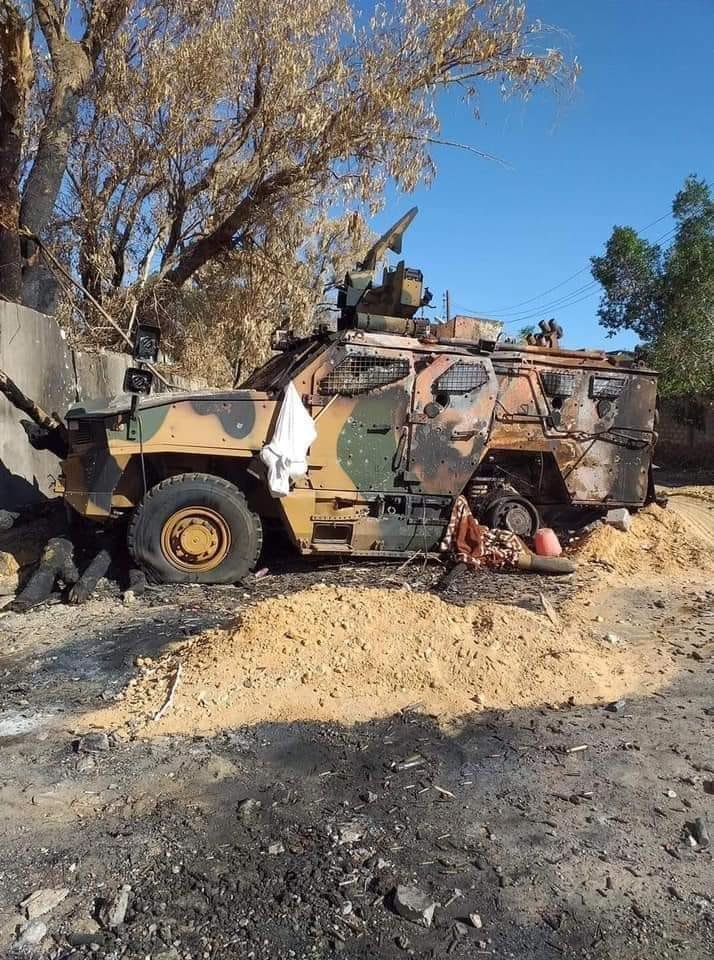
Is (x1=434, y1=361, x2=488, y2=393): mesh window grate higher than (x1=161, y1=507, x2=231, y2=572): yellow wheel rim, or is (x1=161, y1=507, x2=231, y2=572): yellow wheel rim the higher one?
(x1=434, y1=361, x2=488, y2=393): mesh window grate

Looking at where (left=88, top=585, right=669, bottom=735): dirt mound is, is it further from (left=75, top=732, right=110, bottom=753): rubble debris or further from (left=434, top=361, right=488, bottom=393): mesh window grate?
(left=434, top=361, right=488, bottom=393): mesh window grate

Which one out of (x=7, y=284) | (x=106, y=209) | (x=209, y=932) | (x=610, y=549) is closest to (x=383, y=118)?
(x=106, y=209)

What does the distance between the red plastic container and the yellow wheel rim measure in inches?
117

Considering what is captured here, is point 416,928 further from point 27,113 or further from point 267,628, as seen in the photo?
point 27,113

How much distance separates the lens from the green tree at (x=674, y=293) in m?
15.9

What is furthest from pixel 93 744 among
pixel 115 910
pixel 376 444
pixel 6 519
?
pixel 6 519

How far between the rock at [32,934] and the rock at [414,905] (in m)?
1.07

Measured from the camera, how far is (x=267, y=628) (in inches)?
181

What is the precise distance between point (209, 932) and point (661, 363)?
1640 centimetres

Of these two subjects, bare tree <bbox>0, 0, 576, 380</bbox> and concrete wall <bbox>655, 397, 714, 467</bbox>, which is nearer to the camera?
bare tree <bbox>0, 0, 576, 380</bbox>

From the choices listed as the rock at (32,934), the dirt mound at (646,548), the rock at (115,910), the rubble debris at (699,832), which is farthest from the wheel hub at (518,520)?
the rock at (32,934)

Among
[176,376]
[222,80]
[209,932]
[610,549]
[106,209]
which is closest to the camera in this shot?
[209,932]

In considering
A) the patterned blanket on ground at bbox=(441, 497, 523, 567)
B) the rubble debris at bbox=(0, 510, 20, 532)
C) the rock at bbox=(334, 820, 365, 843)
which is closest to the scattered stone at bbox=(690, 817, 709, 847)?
the rock at bbox=(334, 820, 365, 843)

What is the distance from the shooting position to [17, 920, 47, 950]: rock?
225cm
